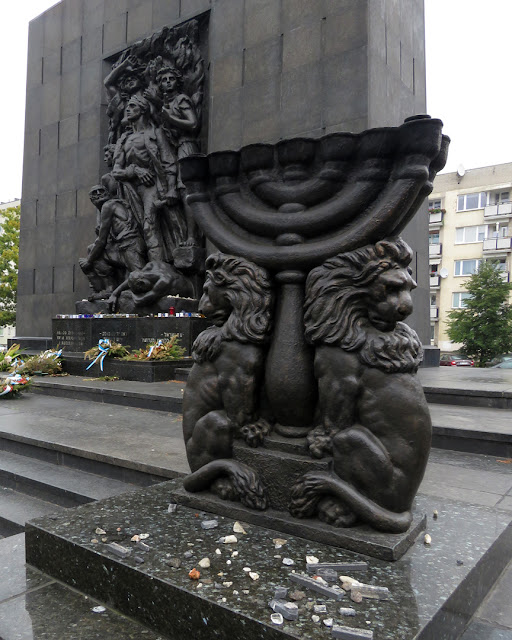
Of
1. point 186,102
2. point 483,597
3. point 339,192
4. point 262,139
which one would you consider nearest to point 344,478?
point 483,597

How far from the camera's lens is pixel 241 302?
2746mm

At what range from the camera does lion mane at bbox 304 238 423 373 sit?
2.39 meters

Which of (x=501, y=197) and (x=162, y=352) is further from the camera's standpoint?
(x=501, y=197)

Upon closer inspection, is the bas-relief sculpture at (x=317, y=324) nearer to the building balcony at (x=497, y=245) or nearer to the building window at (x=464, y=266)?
the building balcony at (x=497, y=245)

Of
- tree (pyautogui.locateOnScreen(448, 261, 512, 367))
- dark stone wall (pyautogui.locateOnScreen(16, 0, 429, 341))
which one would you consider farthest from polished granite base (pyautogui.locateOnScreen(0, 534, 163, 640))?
tree (pyautogui.locateOnScreen(448, 261, 512, 367))

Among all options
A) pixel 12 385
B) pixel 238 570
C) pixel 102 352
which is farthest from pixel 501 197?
pixel 238 570

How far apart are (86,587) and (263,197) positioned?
2.12 m

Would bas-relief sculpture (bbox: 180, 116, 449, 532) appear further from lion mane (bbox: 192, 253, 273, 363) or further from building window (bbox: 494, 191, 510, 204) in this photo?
building window (bbox: 494, 191, 510, 204)

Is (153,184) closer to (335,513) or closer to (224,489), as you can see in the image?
(224,489)

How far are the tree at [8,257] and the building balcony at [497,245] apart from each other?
35.7 m

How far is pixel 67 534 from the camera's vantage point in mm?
2346

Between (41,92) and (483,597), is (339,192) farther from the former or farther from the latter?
(41,92)

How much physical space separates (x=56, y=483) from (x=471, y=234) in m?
44.8

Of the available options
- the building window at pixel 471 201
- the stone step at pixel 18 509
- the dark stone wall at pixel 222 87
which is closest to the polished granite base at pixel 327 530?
the stone step at pixel 18 509
